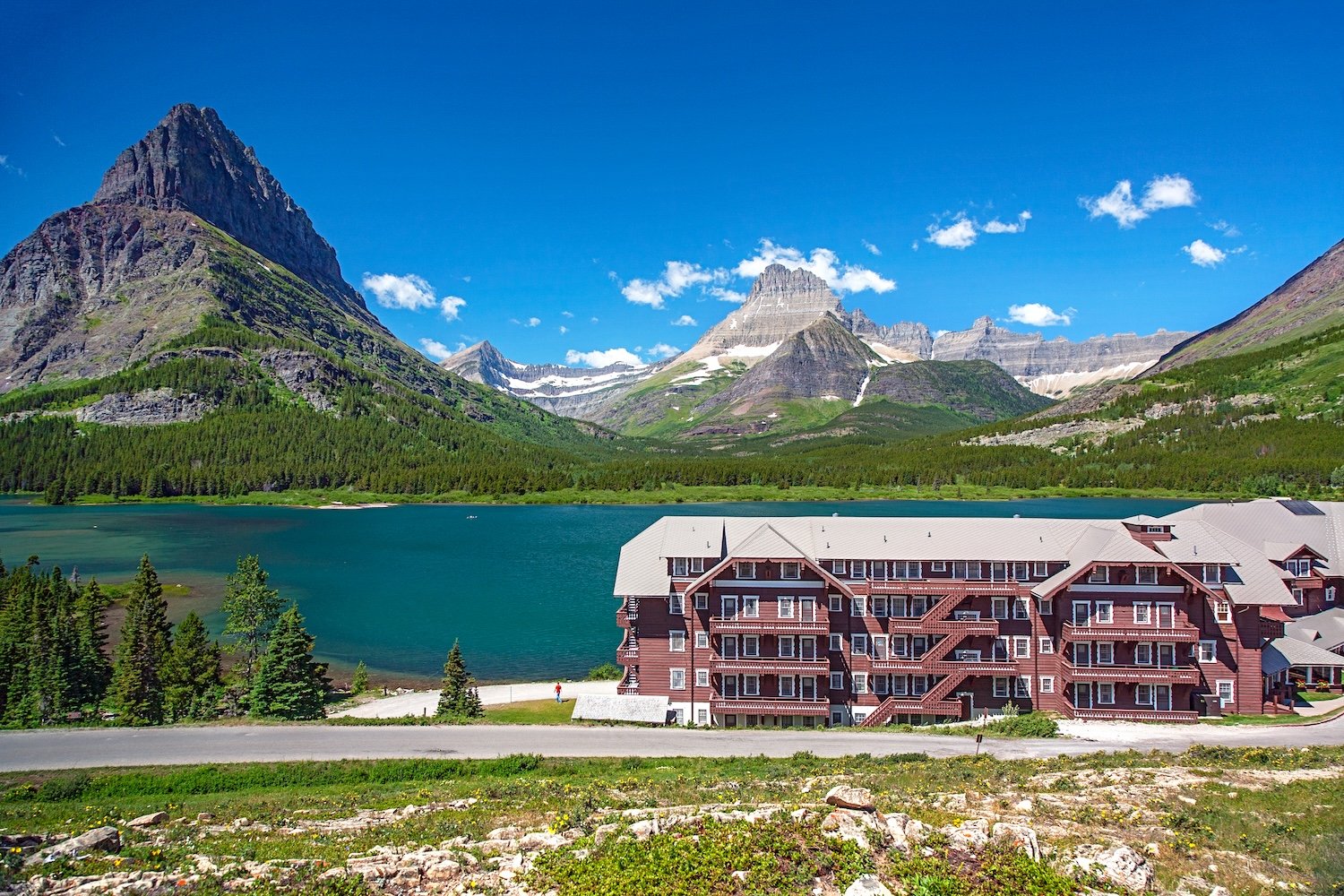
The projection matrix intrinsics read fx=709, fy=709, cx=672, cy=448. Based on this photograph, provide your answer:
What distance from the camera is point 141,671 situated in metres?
45.4

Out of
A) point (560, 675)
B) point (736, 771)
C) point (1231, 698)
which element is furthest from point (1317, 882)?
point (560, 675)

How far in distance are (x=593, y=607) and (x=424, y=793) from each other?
5513 cm

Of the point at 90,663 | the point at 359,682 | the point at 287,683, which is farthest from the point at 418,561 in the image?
the point at 287,683

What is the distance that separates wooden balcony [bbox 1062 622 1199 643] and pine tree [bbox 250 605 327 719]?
4690cm

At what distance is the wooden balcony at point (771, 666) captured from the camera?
42.9 metres

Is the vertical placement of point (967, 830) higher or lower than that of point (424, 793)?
higher

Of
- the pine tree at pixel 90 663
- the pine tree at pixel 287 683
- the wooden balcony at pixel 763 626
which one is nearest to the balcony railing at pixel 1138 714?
the wooden balcony at pixel 763 626

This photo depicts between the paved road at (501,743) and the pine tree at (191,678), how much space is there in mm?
7421

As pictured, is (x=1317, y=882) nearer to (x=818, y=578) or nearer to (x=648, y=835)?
(x=648, y=835)

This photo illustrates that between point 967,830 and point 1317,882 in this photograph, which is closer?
point 1317,882

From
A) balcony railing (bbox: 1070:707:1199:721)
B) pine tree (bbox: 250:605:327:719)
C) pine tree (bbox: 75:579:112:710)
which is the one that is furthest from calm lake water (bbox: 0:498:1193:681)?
balcony railing (bbox: 1070:707:1199:721)

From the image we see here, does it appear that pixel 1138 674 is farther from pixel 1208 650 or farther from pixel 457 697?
pixel 457 697

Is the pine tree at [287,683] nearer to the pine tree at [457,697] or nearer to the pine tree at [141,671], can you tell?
the pine tree at [141,671]

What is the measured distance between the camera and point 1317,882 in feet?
56.4
